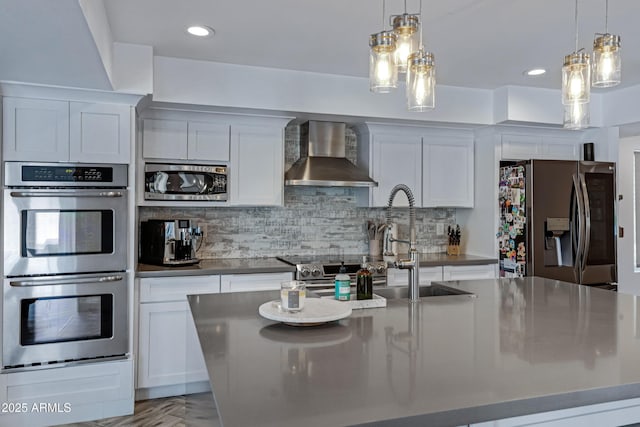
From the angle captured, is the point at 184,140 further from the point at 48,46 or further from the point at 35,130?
the point at 48,46

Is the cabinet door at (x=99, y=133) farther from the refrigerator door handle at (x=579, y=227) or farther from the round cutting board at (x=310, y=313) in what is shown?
the refrigerator door handle at (x=579, y=227)

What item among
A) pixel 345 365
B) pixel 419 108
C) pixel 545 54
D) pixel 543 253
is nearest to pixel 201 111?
pixel 419 108

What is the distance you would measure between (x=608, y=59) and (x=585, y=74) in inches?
4.1

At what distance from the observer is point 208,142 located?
3648 millimetres

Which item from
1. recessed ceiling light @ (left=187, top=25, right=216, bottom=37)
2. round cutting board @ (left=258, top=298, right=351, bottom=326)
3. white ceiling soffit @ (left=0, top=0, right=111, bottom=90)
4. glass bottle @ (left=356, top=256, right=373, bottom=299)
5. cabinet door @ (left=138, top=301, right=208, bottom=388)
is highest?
recessed ceiling light @ (left=187, top=25, right=216, bottom=37)

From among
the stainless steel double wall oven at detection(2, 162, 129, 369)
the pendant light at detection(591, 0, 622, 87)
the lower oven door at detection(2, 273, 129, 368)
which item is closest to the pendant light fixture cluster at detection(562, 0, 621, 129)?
the pendant light at detection(591, 0, 622, 87)

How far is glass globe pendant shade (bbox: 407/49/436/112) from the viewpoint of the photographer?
176cm

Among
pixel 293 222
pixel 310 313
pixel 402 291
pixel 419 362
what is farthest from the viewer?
pixel 293 222

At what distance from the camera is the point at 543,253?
390cm

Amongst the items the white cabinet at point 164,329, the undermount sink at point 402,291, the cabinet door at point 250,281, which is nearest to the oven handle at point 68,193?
the white cabinet at point 164,329

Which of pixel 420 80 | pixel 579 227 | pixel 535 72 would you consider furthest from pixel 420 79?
pixel 579 227

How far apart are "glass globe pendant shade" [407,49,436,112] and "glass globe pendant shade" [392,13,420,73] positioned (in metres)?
0.04

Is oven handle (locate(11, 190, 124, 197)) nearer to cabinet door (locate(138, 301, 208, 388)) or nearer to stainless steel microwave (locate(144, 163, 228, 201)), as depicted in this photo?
stainless steel microwave (locate(144, 163, 228, 201))

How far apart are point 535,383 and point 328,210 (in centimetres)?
324
